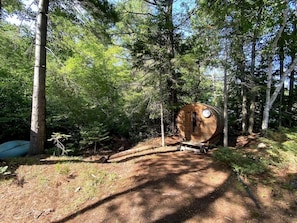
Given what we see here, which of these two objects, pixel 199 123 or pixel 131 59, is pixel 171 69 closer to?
pixel 131 59

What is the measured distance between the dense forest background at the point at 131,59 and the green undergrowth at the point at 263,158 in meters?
1.84

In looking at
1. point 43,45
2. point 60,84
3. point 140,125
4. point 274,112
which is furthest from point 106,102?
point 274,112

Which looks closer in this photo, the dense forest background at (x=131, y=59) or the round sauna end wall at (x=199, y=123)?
the dense forest background at (x=131, y=59)

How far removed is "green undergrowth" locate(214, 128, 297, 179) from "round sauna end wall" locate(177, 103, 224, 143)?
5.21 ft

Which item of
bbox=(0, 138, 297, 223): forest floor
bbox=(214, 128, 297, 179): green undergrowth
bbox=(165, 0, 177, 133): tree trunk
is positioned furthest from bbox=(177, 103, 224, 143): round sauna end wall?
bbox=(0, 138, 297, 223): forest floor

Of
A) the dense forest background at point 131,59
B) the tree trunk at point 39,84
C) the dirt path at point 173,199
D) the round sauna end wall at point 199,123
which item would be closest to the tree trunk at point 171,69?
the dense forest background at point 131,59

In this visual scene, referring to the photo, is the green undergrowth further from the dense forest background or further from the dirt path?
the dense forest background

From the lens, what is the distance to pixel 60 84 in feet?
22.9

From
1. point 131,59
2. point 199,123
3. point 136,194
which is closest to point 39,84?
point 136,194

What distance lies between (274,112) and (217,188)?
9060 mm

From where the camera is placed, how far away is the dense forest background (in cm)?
608

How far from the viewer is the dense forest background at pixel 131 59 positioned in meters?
6.08

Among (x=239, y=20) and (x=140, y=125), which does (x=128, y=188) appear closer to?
(x=140, y=125)

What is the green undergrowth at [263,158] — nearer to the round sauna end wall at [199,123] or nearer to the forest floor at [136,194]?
the forest floor at [136,194]
